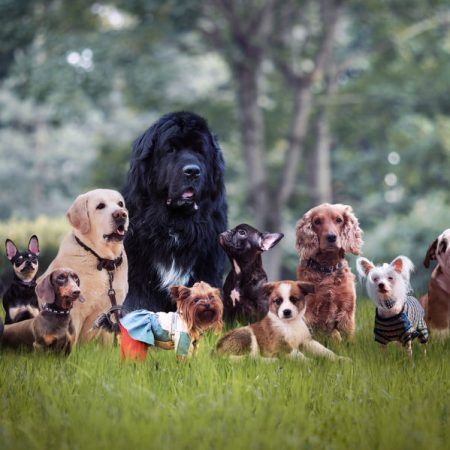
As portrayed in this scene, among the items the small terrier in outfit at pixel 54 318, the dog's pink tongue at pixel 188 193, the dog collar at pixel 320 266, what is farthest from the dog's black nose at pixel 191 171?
the small terrier in outfit at pixel 54 318

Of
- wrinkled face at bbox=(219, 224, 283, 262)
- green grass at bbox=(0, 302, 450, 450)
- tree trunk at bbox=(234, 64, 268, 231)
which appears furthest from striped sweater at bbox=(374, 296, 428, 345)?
tree trunk at bbox=(234, 64, 268, 231)

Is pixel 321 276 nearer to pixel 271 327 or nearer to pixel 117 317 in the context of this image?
pixel 271 327

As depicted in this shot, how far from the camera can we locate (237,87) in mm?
15023

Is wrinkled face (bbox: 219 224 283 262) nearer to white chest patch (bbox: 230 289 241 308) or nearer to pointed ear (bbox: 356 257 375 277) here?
white chest patch (bbox: 230 289 241 308)

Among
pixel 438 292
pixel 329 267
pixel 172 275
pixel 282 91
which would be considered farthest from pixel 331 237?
pixel 282 91

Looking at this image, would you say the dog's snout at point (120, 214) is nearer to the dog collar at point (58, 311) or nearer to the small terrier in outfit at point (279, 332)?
the dog collar at point (58, 311)

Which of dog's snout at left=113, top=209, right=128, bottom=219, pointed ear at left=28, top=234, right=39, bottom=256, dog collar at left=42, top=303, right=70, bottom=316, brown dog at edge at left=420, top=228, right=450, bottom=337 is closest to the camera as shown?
dog collar at left=42, top=303, right=70, bottom=316

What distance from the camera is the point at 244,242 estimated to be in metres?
→ 4.94

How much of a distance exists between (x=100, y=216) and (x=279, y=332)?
4.30 ft

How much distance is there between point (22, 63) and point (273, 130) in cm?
565

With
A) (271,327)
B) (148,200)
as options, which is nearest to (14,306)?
(148,200)

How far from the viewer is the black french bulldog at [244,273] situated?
16.2 feet

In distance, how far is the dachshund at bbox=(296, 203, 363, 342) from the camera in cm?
479

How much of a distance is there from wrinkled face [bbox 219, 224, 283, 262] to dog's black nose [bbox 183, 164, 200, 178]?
1.48ft
